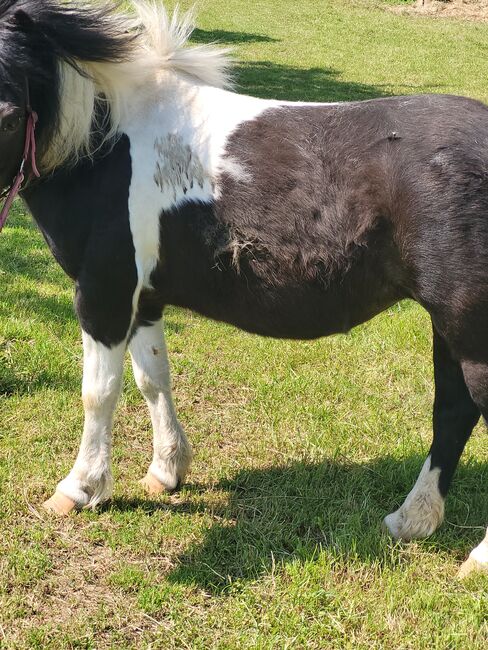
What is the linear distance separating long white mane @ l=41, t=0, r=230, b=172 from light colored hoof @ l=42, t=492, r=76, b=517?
1448mm

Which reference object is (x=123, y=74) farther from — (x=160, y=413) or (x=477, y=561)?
(x=477, y=561)

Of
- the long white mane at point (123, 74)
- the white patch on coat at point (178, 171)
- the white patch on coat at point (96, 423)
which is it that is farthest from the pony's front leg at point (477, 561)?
the long white mane at point (123, 74)

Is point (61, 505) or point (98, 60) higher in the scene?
point (98, 60)

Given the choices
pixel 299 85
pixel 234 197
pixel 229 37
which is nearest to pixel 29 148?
pixel 234 197

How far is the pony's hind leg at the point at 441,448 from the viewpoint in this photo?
318 cm

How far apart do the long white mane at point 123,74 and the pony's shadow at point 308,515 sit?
166 centimetres

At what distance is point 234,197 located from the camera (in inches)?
113

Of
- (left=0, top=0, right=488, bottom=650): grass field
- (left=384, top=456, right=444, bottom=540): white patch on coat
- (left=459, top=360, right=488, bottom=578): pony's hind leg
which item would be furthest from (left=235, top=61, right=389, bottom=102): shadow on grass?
(left=459, top=360, right=488, bottom=578): pony's hind leg

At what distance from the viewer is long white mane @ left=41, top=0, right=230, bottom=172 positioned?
2943mm

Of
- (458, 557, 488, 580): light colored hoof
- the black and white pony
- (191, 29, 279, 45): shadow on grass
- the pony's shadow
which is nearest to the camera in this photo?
the black and white pony

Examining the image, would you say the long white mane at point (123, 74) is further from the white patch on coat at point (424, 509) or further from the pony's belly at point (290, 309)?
the white patch on coat at point (424, 509)

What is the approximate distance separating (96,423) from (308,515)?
1.06 m

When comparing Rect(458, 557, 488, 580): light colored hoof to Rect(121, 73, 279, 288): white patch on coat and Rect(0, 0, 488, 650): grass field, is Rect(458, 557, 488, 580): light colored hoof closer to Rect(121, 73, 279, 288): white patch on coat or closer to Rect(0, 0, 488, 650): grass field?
Rect(0, 0, 488, 650): grass field

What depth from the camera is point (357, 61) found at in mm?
16375
